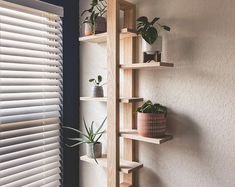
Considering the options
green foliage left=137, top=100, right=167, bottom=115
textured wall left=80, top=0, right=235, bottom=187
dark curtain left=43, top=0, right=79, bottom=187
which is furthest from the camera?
dark curtain left=43, top=0, right=79, bottom=187

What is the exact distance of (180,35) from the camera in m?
1.33

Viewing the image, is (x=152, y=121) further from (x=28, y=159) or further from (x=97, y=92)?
(x=28, y=159)

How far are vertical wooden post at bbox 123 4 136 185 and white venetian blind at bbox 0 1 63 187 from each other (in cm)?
48

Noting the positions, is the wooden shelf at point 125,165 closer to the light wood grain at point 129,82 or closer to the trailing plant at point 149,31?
the light wood grain at point 129,82

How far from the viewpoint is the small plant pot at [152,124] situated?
1275 mm

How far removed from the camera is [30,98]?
1505 millimetres

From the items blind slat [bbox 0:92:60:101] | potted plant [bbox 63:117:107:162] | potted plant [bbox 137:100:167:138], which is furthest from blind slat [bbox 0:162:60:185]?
potted plant [bbox 137:100:167:138]

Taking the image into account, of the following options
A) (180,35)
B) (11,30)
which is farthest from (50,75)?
(180,35)

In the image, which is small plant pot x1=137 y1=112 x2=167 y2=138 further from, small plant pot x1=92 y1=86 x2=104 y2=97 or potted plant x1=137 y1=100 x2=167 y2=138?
small plant pot x1=92 y1=86 x2=104 y2=97

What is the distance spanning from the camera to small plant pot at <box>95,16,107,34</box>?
154 centimetres

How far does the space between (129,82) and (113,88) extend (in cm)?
15

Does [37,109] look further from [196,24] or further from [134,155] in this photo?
[196,24]

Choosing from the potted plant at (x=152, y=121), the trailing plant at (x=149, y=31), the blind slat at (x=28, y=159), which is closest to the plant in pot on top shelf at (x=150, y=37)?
the trailing plant at (x=149, y=31)

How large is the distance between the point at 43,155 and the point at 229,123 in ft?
3.69
